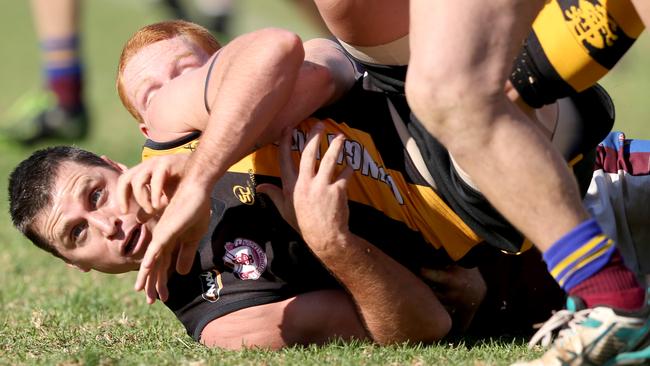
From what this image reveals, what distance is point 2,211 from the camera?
289 inches

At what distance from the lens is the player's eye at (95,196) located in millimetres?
3697

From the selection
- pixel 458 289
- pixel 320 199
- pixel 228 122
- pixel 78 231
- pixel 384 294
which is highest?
pixel 228 122

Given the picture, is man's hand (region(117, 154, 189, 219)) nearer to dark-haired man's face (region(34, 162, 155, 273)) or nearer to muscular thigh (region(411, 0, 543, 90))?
dark-haired man's face (region(34, 162, 155, 273))

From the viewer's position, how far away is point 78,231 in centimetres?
373

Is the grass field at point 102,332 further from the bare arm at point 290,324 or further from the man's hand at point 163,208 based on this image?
the man's hand at point 163,208

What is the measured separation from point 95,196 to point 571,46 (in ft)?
5.47

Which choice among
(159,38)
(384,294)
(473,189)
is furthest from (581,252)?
(159,38)

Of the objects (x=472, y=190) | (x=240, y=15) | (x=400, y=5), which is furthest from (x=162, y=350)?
(x=240, y=15)

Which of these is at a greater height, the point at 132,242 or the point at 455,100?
the point at 455,100

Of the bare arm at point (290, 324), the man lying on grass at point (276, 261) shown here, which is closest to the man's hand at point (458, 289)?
the man lying on grass at point (276, 261)

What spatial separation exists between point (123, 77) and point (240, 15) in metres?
15.5

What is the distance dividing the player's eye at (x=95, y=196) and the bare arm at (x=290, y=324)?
0.57 m

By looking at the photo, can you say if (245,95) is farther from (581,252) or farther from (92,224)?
(581,252)

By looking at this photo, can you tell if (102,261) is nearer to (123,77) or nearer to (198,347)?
(198,347)
